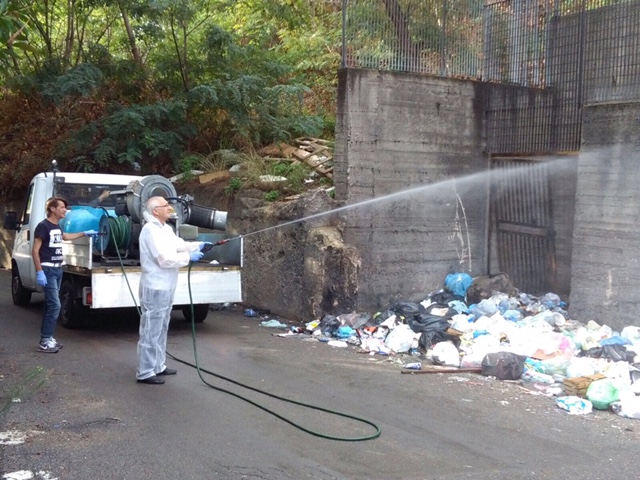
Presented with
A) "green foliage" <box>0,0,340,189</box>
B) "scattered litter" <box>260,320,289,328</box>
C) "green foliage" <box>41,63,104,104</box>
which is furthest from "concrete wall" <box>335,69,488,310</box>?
"green foliage" <box>41,63,104,104</box>

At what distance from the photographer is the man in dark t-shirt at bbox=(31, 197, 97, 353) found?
28.5ft

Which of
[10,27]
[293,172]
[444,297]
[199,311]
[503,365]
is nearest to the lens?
[10,27]

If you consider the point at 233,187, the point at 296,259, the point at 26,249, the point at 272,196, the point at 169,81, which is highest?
the point at 169,81

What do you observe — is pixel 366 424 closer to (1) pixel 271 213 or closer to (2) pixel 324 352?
(2) pixel 324 352

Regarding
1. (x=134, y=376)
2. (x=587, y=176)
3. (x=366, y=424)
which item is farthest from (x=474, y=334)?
(x=134, y=376)

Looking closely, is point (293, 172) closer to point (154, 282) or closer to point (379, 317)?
point (379, 317)

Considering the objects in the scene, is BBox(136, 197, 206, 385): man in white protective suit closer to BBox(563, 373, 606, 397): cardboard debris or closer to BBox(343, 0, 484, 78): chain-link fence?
BBox(563, 373, 606, 397): cardboard debris

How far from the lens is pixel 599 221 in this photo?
9602mm

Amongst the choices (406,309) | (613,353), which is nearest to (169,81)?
(406,309)

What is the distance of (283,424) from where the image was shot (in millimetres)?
6168

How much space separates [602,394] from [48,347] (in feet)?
20.0

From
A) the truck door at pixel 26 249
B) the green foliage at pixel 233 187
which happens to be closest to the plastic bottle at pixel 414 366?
the green foliage at pixel 233 187

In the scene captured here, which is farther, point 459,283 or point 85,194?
point 459,283

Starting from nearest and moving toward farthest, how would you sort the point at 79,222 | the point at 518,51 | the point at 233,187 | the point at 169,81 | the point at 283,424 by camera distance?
the point at 283,424 < the point at 79,222 < the point at 518,51 < the point at 233,187 < the point at 169,81
